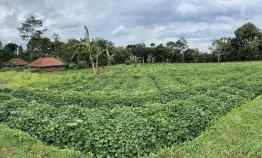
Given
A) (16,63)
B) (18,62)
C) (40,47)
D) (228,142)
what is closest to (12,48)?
(40,47)

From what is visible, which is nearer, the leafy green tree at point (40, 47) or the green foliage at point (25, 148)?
the green foliage at point (25, 148)

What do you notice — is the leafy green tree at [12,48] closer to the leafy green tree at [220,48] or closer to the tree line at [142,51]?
the tree line at [142,51]

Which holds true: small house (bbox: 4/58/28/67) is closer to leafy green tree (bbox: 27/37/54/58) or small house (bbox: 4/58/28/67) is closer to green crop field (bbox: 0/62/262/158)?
leafy green tree (bbox: 27/37/54/58)

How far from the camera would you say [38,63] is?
5166cm

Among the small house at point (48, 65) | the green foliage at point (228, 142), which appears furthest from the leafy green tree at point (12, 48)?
the green foliage at point (228, 142)

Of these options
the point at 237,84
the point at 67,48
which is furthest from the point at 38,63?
the point at 237,84

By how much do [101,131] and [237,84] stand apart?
11871 millimetres

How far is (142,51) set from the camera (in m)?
64.4

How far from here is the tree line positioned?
172ft

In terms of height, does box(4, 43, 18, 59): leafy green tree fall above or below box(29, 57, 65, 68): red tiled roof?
above

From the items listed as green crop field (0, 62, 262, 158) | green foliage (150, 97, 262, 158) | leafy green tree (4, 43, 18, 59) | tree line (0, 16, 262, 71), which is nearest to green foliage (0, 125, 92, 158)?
green crop field (0, 62, 262, 158)

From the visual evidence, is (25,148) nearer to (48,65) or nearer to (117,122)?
(117,122)

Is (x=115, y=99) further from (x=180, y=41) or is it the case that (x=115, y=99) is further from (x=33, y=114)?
(x=180, y=41)

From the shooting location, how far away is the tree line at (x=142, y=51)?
172ft
